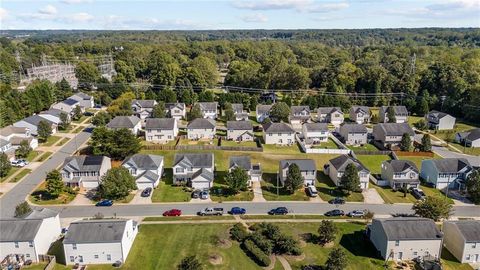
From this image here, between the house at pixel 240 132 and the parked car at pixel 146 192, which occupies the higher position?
the house at pixel 240 132

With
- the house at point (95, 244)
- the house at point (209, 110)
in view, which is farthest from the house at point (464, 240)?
the house at point (209, 110)

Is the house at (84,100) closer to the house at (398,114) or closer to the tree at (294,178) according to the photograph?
the tree at (294,178)

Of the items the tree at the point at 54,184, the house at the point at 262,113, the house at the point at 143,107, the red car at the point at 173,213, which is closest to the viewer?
the red car at the point at 173,213

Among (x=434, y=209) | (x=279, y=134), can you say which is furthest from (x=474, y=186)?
(x=279, y=134)

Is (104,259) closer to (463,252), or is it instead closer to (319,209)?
(319,209)

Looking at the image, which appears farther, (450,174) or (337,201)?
(450,174)

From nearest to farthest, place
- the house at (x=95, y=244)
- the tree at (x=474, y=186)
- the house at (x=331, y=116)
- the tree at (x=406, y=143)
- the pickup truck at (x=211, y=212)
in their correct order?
the house at (x=95, y=244) → the pickup truck at (x=211, y=212) → the tree at (x=474, y=186) → the tree at (x=406, y=143) → the house at (x=331, y=116)

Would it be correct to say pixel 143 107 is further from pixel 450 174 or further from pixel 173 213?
pixel 450 174
